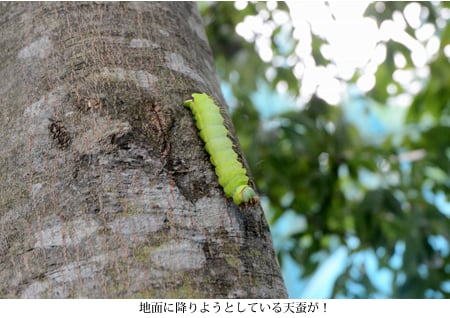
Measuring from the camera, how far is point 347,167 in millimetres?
2607

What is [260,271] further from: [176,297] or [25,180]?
[25,180]

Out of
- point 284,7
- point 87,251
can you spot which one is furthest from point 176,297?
point 284,7

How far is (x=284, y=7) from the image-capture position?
222cm

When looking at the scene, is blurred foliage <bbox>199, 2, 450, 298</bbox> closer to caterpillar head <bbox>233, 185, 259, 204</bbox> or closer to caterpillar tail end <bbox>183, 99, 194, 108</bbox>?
caterpillar tail end <bbox>183, 99, 194, 108</bbox>

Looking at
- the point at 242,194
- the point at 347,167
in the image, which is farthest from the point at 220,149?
the point at 347,167

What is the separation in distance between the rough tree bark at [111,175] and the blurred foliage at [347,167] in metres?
1.23

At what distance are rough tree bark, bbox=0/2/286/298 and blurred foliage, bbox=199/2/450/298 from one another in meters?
1.23

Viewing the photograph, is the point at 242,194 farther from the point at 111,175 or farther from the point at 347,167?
the point at 347,167

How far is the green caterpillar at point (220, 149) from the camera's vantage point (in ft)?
2.96

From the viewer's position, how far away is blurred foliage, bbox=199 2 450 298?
2.40m

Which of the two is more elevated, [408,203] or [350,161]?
[350,161]

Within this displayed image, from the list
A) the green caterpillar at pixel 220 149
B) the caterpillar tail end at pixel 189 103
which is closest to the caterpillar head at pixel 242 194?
the green caterpillar at pixel 220 149

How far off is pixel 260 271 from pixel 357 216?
162cm

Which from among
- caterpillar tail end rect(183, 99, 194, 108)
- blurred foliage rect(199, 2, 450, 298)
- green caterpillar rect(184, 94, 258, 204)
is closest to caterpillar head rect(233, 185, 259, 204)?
green caterpillar rect(184, 94, 258, 204)
